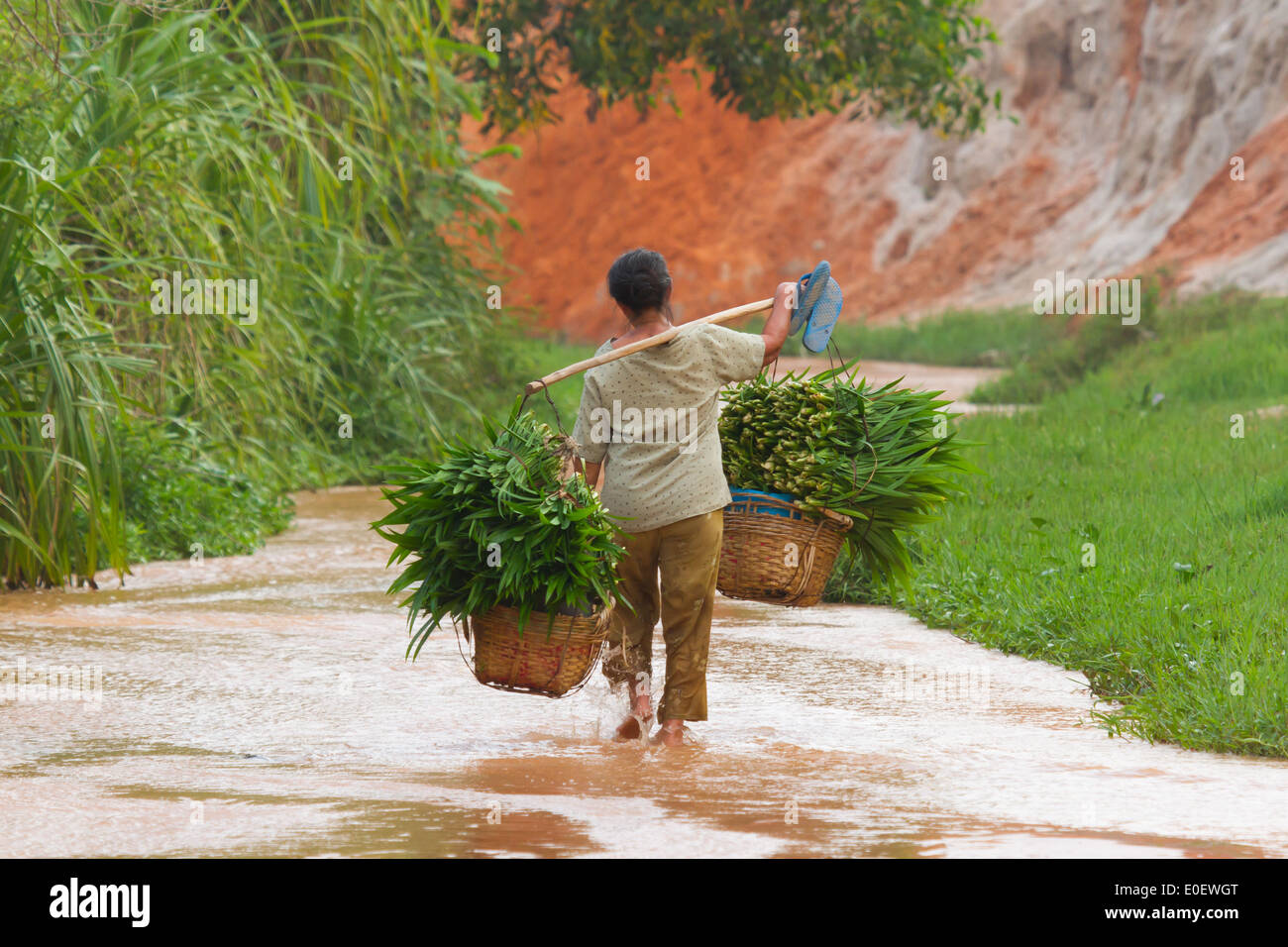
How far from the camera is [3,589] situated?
8031 mm

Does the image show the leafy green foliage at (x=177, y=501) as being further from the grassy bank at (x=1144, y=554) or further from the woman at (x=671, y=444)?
the woman at (x=671, y=444)

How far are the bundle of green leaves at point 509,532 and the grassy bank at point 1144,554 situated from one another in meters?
1.80

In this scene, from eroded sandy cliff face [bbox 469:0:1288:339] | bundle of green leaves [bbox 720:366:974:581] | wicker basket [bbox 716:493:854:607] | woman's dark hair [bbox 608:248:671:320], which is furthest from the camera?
eroded sandy cliff face [bbox 469:0:1288:339]

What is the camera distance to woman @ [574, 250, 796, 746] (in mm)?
5312

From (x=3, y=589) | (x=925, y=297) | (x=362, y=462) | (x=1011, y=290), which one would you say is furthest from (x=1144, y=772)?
(x=925, y=297)

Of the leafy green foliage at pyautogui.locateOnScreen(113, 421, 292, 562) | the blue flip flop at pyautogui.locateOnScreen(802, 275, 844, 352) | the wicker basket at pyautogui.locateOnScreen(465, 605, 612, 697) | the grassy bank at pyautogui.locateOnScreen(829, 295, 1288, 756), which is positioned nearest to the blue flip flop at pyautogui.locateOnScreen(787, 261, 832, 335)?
the blue flip flop at pyautogui.locateOnScreen(802, 275, 844, 352)

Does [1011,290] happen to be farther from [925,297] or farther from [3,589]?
[3,589]

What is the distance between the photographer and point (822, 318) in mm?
5355

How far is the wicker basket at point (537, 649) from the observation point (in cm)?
504

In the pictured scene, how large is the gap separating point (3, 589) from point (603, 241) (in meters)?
29.4

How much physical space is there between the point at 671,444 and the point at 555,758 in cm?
103

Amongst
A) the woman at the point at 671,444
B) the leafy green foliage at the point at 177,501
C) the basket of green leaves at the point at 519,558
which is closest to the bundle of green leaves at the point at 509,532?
the basket of green leaves at the point at 519,558

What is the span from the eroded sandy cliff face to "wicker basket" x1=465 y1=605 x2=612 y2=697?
16.1 meters

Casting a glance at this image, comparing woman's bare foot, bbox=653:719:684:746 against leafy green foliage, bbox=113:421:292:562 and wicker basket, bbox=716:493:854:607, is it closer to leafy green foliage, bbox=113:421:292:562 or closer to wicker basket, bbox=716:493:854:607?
wicker basket, bbox=716:493:854:607
